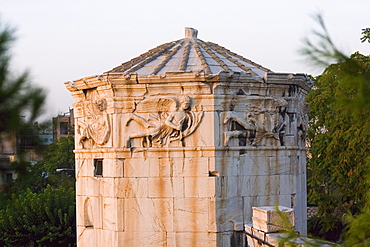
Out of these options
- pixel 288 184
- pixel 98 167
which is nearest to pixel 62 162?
pixel 98 167

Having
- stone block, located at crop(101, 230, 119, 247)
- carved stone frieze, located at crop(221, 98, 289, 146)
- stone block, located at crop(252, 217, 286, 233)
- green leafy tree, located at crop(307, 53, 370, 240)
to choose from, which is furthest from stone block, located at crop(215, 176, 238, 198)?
green leafy tree, located at crop(307, 53, 370, 240)

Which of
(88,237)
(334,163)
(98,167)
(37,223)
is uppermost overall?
(98,167)

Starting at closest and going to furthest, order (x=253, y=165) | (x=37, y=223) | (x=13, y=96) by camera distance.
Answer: (x=13, y=96) < (x=253, y=165) < (x=37, y=223)

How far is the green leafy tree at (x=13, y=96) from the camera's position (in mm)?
5797

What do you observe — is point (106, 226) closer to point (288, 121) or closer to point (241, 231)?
point (241, 231)

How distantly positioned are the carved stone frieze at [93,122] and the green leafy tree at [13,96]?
620 centimetres

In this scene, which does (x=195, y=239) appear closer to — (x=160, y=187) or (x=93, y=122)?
(x=160, y=187)

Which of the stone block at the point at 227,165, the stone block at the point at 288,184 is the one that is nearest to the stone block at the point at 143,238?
the stone block at the point at 227,165

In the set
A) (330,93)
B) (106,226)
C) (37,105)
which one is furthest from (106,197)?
(330,93)

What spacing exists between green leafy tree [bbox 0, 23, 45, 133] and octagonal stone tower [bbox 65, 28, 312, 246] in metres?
5.88

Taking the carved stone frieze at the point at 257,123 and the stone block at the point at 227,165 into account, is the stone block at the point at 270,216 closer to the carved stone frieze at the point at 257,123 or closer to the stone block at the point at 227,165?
the stone block at the point at 227,165

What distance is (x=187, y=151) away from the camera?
38.4 feet

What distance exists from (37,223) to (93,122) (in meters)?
9.19

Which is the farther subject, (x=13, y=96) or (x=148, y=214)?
(x=148, y=214)
